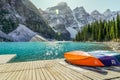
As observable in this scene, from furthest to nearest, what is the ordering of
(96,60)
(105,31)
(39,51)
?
1. (105,31)
2. (39,51)
3. (96,60)

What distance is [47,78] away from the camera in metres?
9.71

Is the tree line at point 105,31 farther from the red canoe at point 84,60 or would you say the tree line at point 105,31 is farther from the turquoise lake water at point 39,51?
the red canoe at point 84,60

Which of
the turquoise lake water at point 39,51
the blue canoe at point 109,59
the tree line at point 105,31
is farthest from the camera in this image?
the tree line at point 105,31

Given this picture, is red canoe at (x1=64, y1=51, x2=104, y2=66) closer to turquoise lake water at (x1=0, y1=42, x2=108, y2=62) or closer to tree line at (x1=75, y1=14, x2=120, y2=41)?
turquoise lake water at (x1=0, y1=42, x2=108, y2=62)

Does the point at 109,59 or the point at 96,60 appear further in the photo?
the point at 109,59

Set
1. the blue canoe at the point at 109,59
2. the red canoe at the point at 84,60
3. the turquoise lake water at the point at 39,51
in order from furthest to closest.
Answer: the turquoise lake water at the point at 39,51 < the blue canoe at the point at 109,59 < the red canoe at the point at 84,60

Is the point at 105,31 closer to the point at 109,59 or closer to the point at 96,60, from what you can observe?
the point at 109,59

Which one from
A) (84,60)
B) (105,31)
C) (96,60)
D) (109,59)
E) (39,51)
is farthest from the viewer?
(105,31)

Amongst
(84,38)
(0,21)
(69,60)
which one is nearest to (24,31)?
(0,21)

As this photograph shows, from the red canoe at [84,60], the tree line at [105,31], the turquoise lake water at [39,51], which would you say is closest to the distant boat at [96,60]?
the red canoe at [84,60]

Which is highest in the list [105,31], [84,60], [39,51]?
[105,31]

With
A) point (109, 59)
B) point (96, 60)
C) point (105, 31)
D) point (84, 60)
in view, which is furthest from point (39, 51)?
point (105, 31)

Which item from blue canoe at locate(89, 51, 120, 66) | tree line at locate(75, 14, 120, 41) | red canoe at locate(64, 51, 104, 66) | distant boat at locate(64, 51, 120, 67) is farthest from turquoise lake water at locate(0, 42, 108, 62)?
tree line at locate(75, 14, 120, 41)

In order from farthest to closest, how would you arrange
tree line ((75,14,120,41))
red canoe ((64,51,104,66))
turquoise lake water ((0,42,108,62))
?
tree line ((75,14,120,41))
turquoise lake water ((0,42,108,62))
red canoe ((64,51,104,66))
